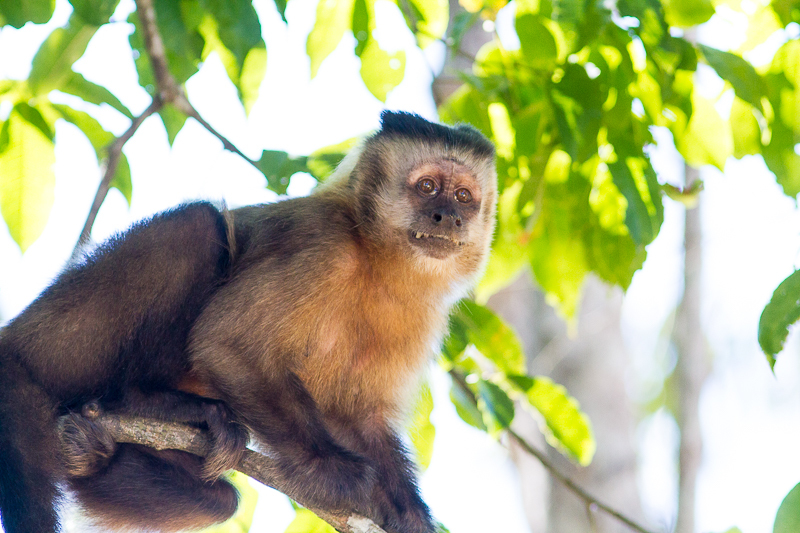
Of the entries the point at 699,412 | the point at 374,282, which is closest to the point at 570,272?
the point at 374,282

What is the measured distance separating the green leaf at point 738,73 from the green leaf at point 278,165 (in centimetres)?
260

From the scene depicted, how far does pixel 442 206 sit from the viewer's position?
5.24 meters

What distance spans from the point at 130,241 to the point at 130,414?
1.01 metres

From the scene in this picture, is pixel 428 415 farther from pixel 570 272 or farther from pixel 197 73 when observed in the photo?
pixel 197 73

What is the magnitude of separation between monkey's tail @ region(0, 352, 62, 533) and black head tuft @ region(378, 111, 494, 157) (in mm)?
3012

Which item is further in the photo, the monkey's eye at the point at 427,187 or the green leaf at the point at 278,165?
the monkey's eye at the point at 427,187

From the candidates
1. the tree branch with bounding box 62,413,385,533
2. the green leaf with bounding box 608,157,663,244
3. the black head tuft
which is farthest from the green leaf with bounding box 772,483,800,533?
the black head tuft

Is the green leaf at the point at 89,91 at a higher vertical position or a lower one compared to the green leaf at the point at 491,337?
higher

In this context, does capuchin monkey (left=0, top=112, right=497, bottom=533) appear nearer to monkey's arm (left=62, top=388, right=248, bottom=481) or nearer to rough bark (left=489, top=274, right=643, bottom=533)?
monkey's arm (left=62, top=388, right=248, bottom=481)

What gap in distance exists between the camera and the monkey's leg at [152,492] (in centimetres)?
443

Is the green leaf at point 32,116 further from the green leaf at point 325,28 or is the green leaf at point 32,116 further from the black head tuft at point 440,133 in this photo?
the black head tuft at point 440,133

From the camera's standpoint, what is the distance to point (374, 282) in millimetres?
5082

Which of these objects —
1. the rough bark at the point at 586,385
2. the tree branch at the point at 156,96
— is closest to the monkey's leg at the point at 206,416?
the tree branch at the point at 156,96

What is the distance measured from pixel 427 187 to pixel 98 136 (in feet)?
7.61
